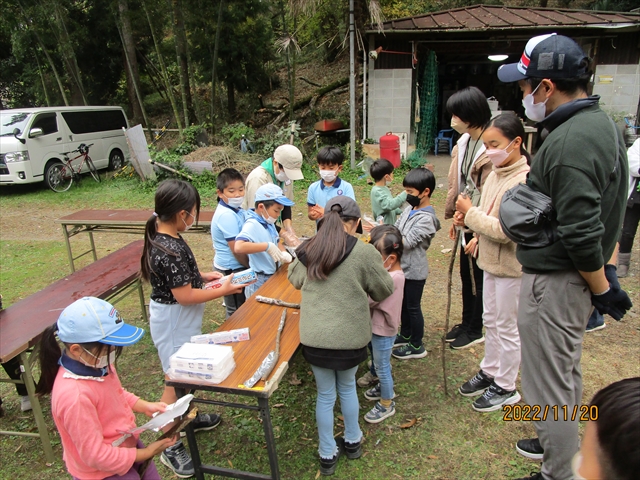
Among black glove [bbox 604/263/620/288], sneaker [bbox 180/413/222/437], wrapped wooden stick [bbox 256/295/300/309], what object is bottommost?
sneaker [bbox 180/413/222/437]

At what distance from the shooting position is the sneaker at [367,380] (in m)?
3.17

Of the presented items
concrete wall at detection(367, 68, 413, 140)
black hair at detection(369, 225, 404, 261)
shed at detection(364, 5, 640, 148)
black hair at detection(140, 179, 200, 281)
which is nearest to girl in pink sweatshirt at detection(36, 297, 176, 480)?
black hair at detection(140, 179, 200, 281)

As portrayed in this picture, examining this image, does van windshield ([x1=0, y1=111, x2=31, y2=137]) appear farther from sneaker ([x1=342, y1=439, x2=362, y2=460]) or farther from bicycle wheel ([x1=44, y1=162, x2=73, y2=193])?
sneaker ([x1=342, y1=439, x2=362, y2=460])

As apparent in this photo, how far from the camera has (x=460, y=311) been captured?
4.28 m

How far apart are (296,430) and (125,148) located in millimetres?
11830

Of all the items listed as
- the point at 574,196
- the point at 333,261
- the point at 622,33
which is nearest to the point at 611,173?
the point at 574,196

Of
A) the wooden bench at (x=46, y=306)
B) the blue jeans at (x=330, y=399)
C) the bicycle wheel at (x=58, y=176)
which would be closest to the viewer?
→ the blue jeans at (x=330, y=399)

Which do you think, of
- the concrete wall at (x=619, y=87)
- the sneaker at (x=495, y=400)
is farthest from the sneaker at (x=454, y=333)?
the concrete wall at (x=619, y=87)

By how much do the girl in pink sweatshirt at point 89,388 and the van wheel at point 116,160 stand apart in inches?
451

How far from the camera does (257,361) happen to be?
2.23m

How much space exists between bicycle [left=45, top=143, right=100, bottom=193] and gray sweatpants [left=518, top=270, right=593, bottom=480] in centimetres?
1085

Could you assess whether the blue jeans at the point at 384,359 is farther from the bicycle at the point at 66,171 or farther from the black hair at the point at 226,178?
the bicycle at the point at 66,171

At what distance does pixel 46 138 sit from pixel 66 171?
0.83 metres

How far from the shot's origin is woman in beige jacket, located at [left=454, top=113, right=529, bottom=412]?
2.51m
